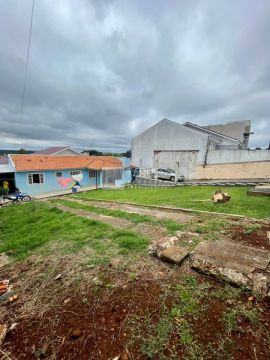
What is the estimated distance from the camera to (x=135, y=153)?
26.4 metres

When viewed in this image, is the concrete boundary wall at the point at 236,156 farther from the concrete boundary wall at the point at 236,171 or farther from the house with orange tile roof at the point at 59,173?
the house with orange tile roof at the point at 59,173

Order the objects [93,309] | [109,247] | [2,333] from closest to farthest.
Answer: [2,333], [93,309], [109,247]

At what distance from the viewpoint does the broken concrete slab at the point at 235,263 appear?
220 cm

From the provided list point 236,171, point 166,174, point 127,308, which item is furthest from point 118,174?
point 127,308

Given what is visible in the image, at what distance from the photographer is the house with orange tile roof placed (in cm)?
1713

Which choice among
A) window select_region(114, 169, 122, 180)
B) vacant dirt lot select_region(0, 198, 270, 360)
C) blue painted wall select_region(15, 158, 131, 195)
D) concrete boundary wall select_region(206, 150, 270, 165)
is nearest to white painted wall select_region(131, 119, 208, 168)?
concrete boundary wall select_region(206, 150, 270, 165)

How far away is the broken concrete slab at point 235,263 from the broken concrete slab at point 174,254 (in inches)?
6.4

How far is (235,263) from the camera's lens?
2.59 m

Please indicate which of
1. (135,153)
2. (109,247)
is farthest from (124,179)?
(109,247)

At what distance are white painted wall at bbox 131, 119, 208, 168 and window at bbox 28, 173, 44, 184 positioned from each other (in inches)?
505

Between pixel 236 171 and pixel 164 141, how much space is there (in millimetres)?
9736

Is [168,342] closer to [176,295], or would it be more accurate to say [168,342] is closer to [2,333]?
[176,295]

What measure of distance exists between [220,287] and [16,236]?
594cm

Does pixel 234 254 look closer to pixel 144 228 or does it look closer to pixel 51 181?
pixel 144 228
